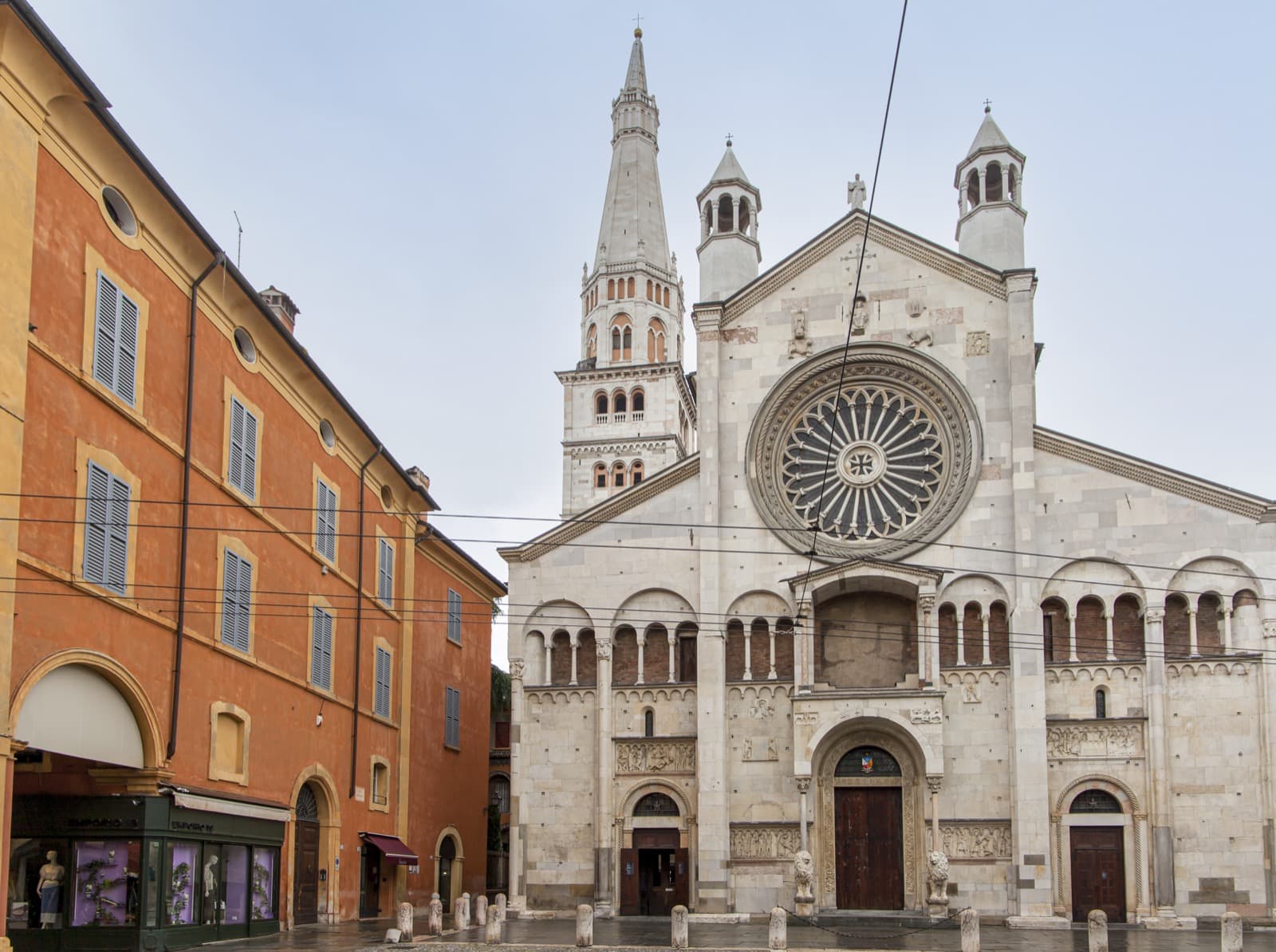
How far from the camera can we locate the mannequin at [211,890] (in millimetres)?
23984

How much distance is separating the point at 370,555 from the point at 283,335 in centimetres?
787

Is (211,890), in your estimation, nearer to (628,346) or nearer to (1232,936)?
(1232,936)

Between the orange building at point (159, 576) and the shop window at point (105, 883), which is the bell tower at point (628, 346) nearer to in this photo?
the orange building at point (159, 576)

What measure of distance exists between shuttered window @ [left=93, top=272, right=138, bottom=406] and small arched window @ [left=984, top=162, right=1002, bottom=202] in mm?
24916

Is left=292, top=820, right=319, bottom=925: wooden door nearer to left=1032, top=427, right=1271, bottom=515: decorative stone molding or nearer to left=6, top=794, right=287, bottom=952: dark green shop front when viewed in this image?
left=6, top=794, right=287, bottom=952: dark green shop front

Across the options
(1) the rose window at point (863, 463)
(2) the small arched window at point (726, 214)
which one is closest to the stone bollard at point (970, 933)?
(1) the rose window at point (863, 463)

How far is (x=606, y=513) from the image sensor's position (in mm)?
38750

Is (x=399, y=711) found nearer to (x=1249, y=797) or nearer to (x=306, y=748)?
(x=306, y=748)

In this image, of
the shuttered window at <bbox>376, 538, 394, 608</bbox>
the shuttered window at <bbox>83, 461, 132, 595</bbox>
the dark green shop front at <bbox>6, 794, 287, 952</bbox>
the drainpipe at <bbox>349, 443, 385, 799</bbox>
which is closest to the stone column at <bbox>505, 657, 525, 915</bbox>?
the shuttered window at <bbox>376, 538, 394, 608</bbox>

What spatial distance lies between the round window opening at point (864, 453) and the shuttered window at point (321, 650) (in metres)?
12.3

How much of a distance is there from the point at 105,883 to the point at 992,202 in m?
28.4

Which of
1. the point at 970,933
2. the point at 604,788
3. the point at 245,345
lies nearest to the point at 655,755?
the point at 604,788

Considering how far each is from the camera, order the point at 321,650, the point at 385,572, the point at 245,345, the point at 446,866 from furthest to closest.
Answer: the point at 446,866
the point at 385,572
the point at 321,650
the point at 245,345

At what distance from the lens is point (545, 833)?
37.1 metres
